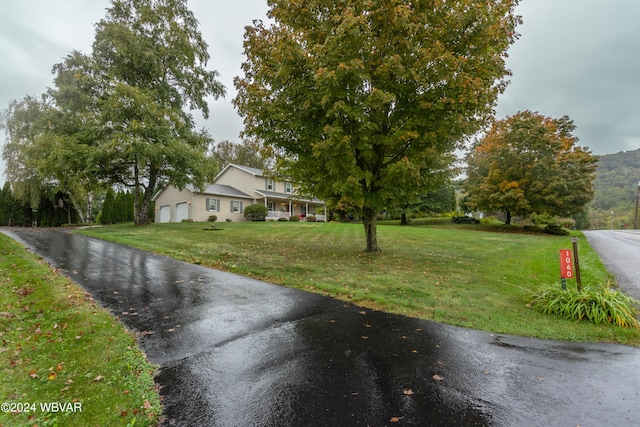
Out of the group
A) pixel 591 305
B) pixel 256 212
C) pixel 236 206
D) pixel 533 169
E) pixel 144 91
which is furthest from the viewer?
pixel 236 206

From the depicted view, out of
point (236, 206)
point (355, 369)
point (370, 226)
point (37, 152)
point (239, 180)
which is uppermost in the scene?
point (37, 152)

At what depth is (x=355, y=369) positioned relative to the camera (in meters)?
3.23

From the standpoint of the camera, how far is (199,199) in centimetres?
2833

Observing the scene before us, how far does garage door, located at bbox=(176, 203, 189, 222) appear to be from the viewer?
2875cm

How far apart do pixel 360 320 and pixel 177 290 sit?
3881 millimetres

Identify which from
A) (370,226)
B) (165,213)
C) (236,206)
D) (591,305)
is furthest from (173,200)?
(591,305)

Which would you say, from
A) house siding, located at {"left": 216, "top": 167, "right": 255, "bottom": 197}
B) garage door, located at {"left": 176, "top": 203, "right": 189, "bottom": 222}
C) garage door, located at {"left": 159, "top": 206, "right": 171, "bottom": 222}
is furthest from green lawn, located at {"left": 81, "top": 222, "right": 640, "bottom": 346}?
house siding, located at {"left": 216, "top": 167, "right": 255, "bottom": 197}

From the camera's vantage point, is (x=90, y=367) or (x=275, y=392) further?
(x=90, y=367)

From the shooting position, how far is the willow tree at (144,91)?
19406mm

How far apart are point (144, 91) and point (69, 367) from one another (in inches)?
915

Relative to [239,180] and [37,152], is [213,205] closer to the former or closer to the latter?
[239,180]

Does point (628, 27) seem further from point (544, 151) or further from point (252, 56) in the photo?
point (252, 56)

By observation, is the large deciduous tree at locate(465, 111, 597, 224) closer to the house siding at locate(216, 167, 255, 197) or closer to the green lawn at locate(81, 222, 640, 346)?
the green lawn at locate(81, 222, 640, 346)

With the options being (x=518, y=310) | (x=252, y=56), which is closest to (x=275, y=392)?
(x=518, y=310)
